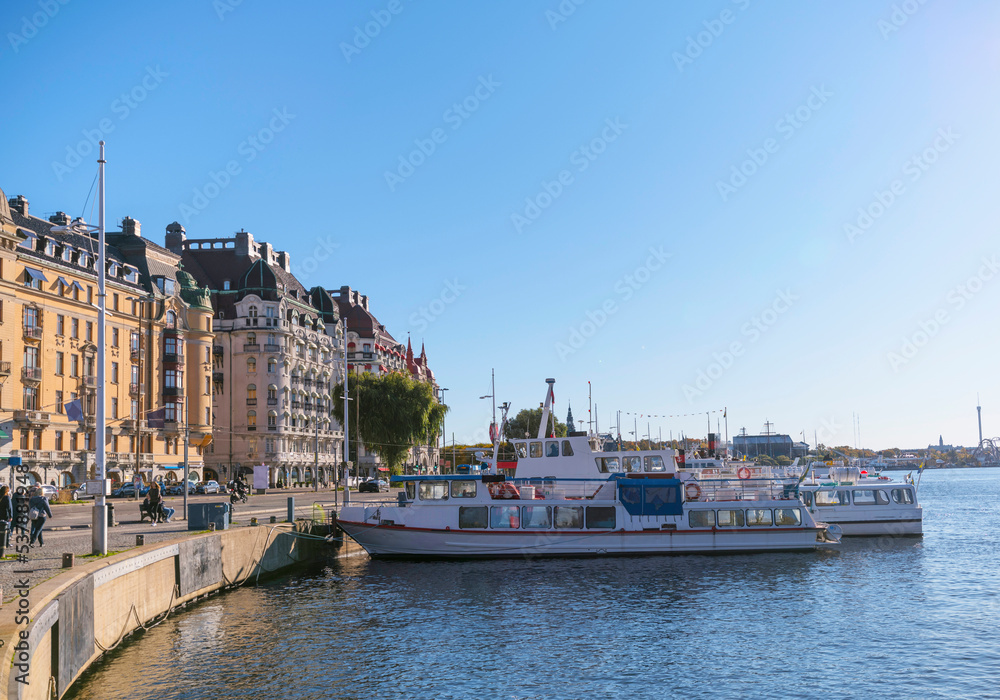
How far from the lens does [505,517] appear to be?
44969 mm

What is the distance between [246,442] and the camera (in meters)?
108

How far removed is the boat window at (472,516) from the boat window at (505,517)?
468mm

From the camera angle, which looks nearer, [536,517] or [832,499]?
[536,517]

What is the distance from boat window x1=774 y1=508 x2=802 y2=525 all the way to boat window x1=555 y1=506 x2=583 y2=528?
10848mm

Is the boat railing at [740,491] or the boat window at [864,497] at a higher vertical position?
the boat railing at [740,491]

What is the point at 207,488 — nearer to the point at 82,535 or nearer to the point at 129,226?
the point at 129,226

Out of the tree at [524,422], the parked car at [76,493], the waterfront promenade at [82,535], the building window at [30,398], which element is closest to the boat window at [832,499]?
the waterfront promenade at [82,535]

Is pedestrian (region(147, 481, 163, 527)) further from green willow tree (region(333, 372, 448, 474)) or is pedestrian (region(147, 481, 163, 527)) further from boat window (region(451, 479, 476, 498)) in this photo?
green willow tree (region(333, 372, 448, 474))

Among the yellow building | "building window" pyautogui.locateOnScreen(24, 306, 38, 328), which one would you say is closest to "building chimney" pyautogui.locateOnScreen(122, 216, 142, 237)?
the yellow building

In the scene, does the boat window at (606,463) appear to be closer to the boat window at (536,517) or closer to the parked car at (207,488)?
the boat window at (536,517)

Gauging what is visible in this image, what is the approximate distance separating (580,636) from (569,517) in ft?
62.2

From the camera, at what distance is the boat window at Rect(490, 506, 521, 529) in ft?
147

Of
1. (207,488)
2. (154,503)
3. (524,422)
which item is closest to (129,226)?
(207,488)

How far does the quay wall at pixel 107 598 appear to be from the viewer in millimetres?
15195
